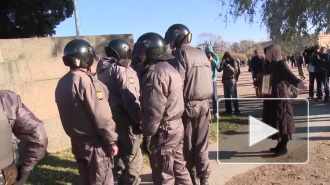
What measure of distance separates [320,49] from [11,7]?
9.23 m

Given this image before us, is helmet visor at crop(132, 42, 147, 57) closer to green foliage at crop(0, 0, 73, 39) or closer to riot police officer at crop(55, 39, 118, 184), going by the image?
riot police officer at crop(55, 39, 118, 184)

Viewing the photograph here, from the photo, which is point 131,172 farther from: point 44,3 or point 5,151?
point 44,3

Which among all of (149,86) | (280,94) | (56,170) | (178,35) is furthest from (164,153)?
(280,94)

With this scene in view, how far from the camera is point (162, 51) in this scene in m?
3.85

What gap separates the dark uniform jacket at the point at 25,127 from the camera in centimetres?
231

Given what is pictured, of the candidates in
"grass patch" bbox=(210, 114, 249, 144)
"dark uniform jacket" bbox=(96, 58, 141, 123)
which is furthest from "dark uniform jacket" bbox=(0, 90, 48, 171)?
"grass patch" bbox=(210, 114, 249, 144)

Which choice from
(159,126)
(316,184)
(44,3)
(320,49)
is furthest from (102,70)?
(320,49)

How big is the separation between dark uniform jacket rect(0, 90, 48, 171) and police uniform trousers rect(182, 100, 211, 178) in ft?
6.89

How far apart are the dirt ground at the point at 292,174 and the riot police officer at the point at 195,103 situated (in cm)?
69

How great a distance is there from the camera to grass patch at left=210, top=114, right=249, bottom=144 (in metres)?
7.29

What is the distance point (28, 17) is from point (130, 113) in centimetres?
540

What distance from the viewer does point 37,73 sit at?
5.72 meters
